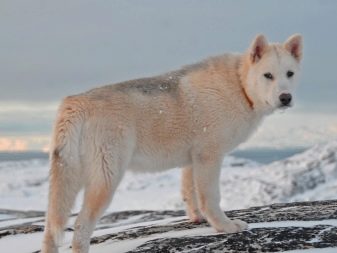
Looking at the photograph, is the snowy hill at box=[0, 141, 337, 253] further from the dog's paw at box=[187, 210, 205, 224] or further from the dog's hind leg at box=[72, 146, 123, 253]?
the dog's hind leg at box=[72, 146, 123, 253]

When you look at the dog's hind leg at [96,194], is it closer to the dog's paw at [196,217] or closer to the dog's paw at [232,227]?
the dog's paw at [232,227]

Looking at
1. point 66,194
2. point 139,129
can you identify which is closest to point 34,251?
point 66,194

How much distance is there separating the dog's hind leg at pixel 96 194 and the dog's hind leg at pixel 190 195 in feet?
6.26

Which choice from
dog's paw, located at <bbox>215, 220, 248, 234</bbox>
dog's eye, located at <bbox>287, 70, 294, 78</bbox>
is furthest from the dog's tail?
dog's eye, located at <bbox>287, 70, 294, 78</bbox>

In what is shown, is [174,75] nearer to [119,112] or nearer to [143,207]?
[119,112]

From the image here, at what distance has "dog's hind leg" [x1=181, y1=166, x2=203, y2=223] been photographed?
33.0 feet

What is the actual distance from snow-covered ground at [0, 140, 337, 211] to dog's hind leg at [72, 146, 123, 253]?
2170 centimetres

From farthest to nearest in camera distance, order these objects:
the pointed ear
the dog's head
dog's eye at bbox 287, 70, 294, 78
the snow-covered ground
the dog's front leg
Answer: the snow-covered ground < the pointed ear < dog's eye at bbox 287, 70, 294, 78 < the dog's head < the dog's front leg

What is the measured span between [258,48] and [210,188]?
2300 mm

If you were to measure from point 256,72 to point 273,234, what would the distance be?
2.50 meters

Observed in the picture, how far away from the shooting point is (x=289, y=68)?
31.5 feet

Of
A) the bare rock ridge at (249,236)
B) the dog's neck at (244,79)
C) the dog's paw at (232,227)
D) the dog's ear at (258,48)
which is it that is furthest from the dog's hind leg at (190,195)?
the dog's ear at (258,48)

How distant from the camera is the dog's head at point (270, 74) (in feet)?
30.4

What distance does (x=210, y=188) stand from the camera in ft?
30.0
